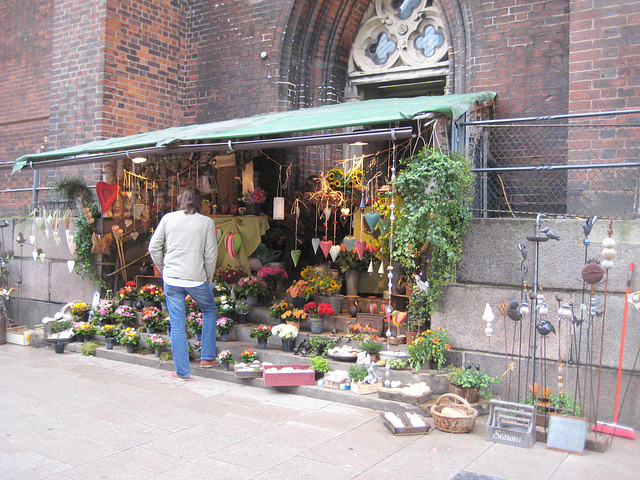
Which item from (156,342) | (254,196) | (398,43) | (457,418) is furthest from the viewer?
(398,43)

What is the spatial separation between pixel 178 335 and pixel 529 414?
11.9 ft

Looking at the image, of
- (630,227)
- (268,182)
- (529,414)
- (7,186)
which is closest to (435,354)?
(529,414)

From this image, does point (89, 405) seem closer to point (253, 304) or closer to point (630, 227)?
point (253, 304)

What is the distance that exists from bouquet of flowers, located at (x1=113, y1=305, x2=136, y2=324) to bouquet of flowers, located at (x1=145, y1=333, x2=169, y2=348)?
0.96m

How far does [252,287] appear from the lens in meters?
8.06

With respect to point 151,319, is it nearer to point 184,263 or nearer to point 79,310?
point 79,310

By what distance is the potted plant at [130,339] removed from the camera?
7.64 m

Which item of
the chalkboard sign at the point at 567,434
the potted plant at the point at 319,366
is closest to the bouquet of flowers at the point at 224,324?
the potted plant at the point at 319,366

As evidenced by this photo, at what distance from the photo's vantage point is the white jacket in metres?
6.43

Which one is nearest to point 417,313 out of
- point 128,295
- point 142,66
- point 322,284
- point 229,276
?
point 322,284

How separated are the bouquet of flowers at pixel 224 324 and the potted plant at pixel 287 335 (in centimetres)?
80

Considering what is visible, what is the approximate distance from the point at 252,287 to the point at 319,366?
7.03 feet

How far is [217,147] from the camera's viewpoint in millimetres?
6656

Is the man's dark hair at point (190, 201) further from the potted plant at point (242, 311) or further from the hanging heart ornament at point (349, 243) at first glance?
the hanging heart ornament at point (349, 243)
